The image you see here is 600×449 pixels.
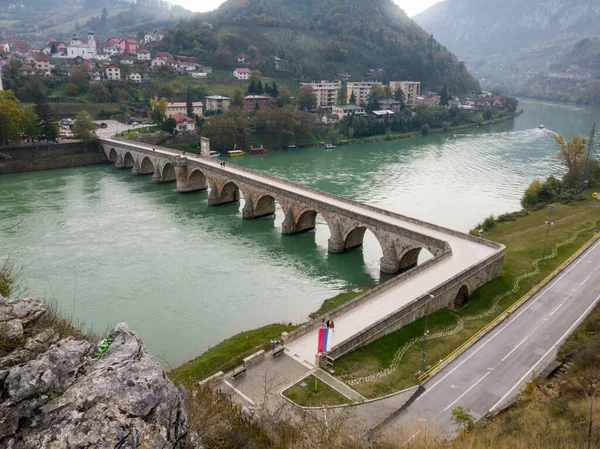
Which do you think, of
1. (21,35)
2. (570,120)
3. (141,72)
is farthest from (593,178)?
(21,35)

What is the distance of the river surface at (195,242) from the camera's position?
77.4 ft

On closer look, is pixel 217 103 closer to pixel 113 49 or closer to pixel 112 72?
pixel 112 72

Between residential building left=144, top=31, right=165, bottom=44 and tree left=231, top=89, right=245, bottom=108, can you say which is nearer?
tree left=231, top=89, right=245, bottom=108

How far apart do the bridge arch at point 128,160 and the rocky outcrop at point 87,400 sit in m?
55.0

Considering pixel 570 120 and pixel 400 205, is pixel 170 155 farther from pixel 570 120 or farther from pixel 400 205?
pixel 570 120

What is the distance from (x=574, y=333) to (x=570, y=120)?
11322cm

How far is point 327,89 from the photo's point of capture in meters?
101

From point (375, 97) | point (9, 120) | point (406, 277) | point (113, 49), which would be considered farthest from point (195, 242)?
point (113, 49)

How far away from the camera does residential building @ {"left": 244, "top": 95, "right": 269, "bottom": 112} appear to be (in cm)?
8619

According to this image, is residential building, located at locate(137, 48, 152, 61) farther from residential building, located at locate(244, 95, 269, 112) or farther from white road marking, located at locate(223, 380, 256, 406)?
white road marking, located at locate(223, 380, 256, 406)

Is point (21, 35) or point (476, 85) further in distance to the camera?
point (21, 35)

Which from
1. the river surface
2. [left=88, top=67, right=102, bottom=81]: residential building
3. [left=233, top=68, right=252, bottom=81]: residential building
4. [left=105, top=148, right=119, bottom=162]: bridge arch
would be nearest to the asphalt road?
the river surface

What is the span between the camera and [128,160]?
190 ft

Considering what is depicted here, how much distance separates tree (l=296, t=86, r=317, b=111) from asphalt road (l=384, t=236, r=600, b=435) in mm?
73042
